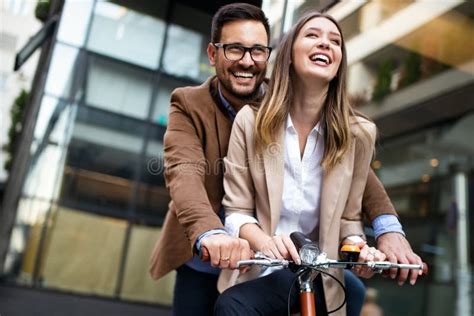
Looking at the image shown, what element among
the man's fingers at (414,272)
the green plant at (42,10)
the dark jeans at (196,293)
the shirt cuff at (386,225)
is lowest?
the dark jeans at (196,293)

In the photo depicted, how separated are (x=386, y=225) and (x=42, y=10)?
5.61 m

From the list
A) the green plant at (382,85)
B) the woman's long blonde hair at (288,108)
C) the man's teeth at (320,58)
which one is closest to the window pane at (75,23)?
the green plant at (382,85)

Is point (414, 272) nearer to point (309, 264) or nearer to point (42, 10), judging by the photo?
point (309, 264)

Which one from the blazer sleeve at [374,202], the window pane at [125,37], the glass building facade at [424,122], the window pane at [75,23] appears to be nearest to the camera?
the blazer sleeve at [374,202]

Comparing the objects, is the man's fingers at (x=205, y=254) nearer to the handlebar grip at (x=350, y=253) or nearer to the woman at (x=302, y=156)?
the woman at (x=302, y=156)

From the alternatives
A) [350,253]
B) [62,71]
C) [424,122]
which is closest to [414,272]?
[350,253]

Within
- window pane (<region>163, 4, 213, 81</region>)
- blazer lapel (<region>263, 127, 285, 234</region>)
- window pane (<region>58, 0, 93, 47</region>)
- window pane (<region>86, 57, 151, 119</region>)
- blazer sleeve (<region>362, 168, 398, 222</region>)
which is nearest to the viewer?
blazer lapel (<region>263, 127, 285, 234</region>)

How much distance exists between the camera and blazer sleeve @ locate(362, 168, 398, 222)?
1.89 metres

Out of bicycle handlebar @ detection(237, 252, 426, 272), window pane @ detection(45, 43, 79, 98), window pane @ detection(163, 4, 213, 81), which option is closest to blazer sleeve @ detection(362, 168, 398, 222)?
bicycle handlebar @ detection(237, 252, 426, 272)

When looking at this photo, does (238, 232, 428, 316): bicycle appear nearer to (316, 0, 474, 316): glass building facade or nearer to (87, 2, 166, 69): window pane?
(316, 0, 474, 316): glass building facade

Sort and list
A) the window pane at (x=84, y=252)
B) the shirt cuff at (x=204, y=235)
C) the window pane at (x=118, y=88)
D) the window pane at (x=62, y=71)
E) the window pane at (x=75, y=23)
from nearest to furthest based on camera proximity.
A: 1. the shirt cuff at (x=204, y=235)
2. the window pane at (x=75, y=23)
3. the window pane at (x=62, y=71)
4. the window pane at (x=84, y=252)
5. the window pane at (x=118, y=88)

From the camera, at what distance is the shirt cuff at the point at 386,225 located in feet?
5.93

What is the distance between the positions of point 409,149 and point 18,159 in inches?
228

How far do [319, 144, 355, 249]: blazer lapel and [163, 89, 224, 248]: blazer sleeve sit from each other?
1.19 feet
